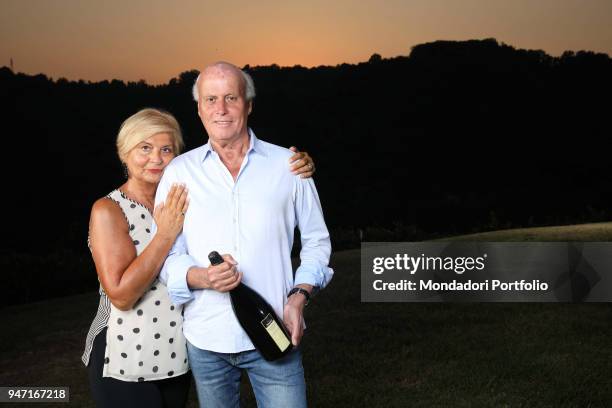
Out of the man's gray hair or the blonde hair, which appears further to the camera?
the blonde hair

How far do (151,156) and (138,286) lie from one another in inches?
18.8

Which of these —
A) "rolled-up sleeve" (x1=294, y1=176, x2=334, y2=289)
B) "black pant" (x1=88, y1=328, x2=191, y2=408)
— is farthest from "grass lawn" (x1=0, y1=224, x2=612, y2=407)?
"rolled-up sleeve" (x1=294, y1=176, x2=334, y2=289)

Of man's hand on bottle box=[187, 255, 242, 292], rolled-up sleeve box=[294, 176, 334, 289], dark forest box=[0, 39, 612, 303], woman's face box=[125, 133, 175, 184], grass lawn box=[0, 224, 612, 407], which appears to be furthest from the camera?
dark forest box=[0, 39, 612, 303]

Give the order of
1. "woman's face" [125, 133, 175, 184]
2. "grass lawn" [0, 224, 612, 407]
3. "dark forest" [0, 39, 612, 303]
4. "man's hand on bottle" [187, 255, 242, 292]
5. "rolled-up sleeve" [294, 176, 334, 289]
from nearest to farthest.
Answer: "man's hand on bottle" [187, 255, 242, 292] < "rolled-up sleeve" [294, 176, 334, 289] < "woman's face" [125, 133, 175, 184] < "grass lawn" [0, 224, 612, 407] < "dark forest" [0, 39, 612, 303]

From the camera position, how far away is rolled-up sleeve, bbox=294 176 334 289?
242 centimetres

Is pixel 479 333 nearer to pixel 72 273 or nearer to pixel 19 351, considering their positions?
pixel 19 351

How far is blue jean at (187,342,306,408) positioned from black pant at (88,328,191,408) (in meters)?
0.20

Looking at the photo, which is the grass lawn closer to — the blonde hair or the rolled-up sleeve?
the rolled-up sleeve

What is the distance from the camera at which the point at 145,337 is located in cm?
246

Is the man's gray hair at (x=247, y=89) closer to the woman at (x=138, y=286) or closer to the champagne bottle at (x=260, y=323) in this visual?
the woman at (x=138, y=286)

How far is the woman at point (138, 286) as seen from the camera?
2.38m

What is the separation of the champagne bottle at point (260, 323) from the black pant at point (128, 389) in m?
0.45

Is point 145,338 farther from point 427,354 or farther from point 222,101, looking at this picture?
point 427,354

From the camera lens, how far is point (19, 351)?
8406 millimetres
